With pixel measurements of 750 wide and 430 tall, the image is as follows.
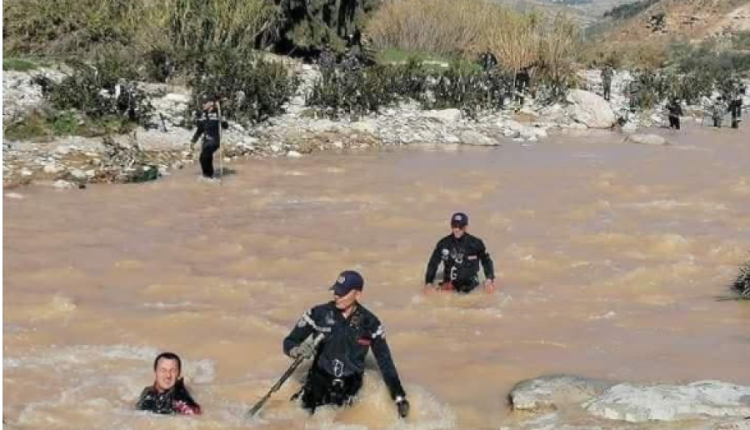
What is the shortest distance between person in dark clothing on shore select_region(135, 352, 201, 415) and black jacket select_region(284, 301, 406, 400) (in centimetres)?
71

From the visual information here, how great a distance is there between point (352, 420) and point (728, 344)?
366 centimetres

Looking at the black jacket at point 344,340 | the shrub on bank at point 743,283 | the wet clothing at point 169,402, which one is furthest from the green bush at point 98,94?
the black jacket at point 344,340

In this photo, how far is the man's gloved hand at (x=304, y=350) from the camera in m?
6.21

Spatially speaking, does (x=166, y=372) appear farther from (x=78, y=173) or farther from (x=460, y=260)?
(x=78, y=173)

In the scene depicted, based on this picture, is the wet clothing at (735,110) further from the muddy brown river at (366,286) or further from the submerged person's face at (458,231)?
the submerged person's face at (458,231)

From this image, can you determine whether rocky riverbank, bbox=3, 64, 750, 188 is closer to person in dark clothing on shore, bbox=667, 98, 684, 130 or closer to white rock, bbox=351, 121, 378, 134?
white rock, bbox=351, 121, 378, 134

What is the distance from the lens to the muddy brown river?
22.7ft

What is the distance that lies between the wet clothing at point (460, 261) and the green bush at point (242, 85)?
11.2 metres

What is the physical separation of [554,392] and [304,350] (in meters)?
1.69

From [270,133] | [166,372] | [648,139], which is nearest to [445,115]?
[648,139]

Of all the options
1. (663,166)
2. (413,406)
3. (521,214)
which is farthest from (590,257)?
(663,166)

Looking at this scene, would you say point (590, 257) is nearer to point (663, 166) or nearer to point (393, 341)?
point (393, 341)

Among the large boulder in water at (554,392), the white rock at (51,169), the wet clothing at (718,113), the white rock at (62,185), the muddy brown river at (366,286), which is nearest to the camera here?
the large boulder in water at (554,392)

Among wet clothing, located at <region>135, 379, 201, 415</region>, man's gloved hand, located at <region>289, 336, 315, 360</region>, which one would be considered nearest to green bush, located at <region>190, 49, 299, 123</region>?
wet clothing, located at <region>135, 379, 201, 415</region>
